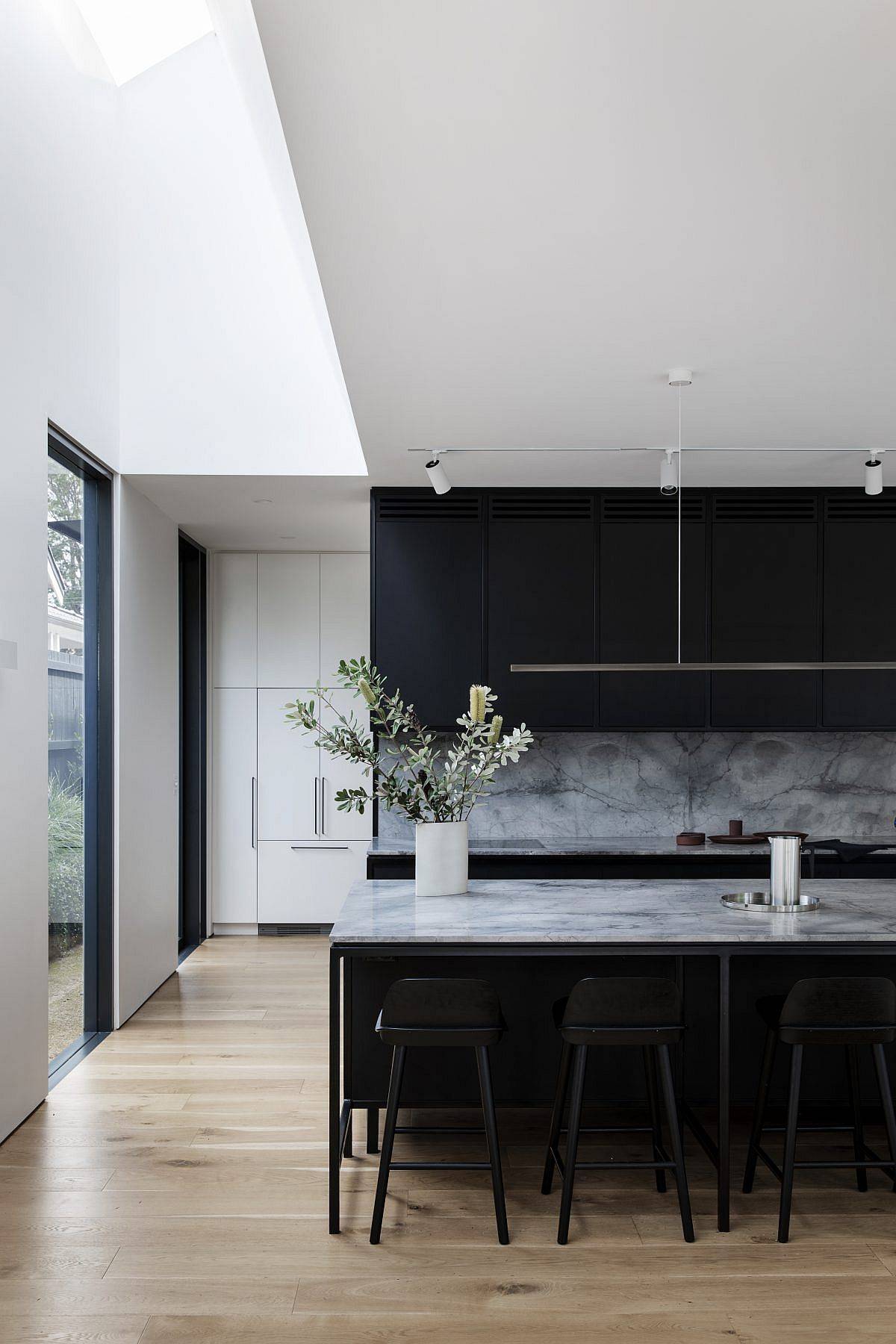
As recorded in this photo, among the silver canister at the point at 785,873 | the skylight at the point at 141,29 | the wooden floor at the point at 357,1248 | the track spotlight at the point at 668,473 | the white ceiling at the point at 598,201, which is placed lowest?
the wooden floor at the point at 357,1248

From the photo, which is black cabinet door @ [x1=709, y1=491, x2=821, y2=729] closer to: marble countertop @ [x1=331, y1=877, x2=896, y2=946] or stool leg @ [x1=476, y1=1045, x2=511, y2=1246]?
marble countertop @ [x1=331, y1=877, x2=896, y2=946]

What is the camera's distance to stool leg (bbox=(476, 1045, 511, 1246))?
9.37ft

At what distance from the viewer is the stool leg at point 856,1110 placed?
10.7ft

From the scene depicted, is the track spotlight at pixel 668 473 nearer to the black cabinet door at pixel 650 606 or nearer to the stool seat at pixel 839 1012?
the black cabinet door at pixel 650 606

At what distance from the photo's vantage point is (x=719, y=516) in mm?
5430

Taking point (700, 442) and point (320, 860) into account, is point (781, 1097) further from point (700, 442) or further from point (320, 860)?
point (320, 860)

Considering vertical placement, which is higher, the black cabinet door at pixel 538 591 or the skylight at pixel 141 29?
the skylight at pixel 141 29

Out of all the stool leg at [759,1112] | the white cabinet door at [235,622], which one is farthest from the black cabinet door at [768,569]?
the white cabinet door at [235,622]

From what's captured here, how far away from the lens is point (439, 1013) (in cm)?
289

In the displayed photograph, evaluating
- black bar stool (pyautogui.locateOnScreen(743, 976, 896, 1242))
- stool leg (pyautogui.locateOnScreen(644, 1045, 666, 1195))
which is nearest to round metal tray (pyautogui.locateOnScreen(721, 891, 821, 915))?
black bar stool (pyautogui.locateOnScreen(743, 976, 896, 1242))

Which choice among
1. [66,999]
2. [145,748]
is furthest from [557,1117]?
[145,748]

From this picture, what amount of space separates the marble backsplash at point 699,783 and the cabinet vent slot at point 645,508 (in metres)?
1.18

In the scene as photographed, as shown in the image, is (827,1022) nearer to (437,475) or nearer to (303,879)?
(437,475)

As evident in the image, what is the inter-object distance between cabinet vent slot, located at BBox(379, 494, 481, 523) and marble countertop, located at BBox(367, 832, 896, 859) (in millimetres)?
1696
